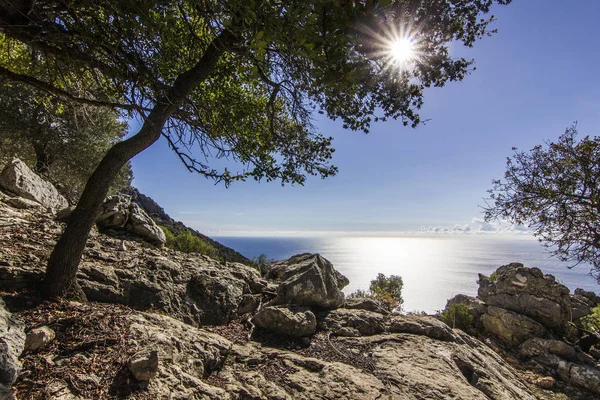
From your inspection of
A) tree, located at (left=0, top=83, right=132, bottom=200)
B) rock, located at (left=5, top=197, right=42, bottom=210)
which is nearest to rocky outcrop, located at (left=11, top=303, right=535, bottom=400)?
rock, located at (left=5, top=197, right=42, bottom=210)

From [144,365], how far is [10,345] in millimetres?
1234

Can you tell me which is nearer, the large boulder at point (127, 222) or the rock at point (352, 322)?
the rock at point (352, 322)

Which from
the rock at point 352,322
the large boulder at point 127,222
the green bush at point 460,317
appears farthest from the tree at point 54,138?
the green bush at point 460,317

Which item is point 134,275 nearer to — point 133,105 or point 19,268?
point 19,268

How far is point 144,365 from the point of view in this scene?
2793mm

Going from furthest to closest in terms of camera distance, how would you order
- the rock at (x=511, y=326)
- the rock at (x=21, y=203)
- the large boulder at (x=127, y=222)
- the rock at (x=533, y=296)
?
1. the rock at (x=533, y=296)
2. the rock at (x=511, y=326)
3. the large boulder at (x=127, y=222)
4. the rock at (x=21, y=203)

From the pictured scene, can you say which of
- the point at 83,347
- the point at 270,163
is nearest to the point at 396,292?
the point at 270,163

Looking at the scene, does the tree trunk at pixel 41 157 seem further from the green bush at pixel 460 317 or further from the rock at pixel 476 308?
the rock at pixel 476 308

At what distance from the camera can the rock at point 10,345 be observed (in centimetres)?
221

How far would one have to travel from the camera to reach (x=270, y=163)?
5.80 m

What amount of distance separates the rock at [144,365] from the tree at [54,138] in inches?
590

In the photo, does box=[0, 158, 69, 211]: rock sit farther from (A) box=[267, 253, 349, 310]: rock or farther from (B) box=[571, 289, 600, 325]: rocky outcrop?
(B) box=[571, 289, 600, 325]: rocky outcrop

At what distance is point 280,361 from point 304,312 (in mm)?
1441

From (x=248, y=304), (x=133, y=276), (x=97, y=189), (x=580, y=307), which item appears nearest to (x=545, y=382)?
(x=580, y=307)
